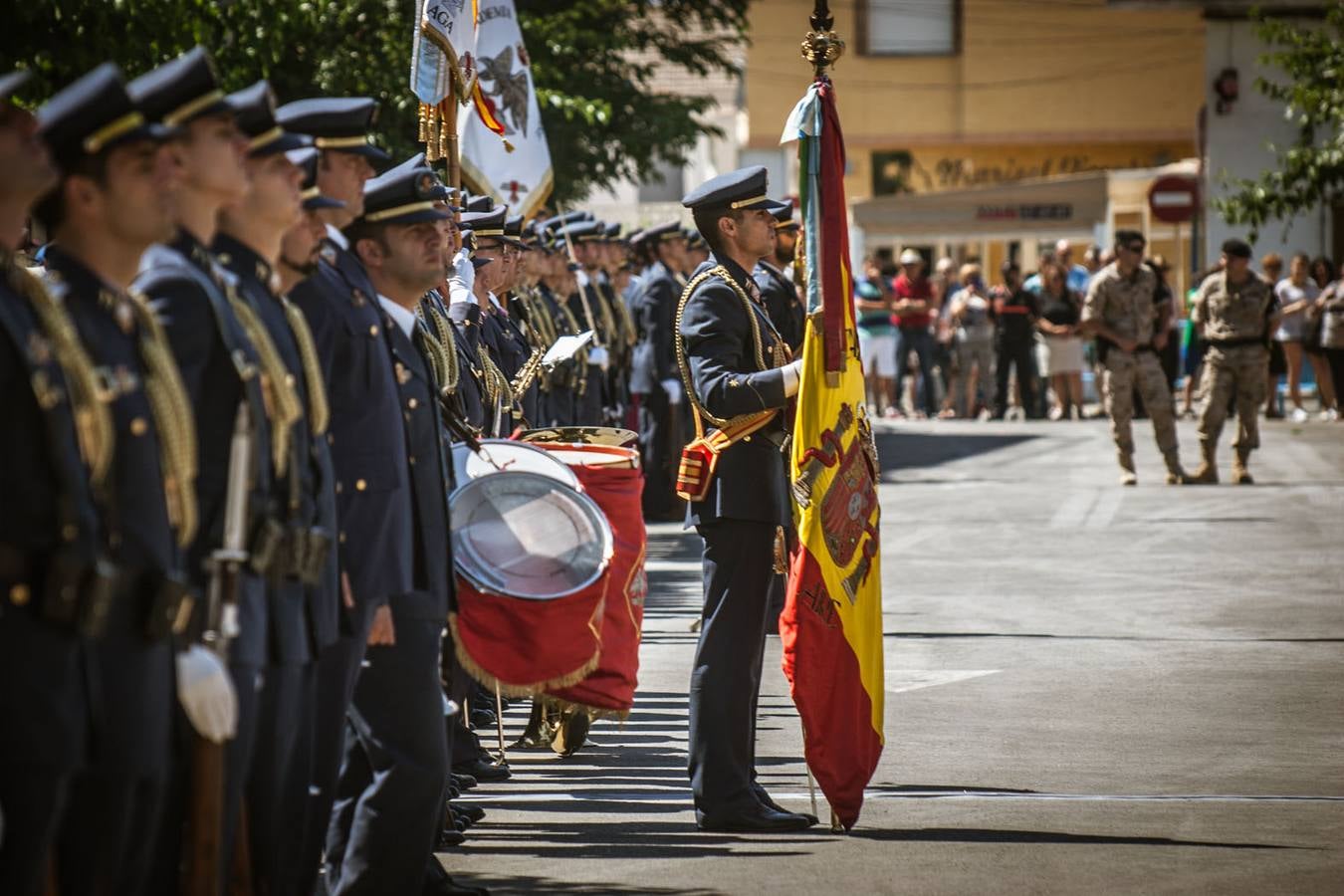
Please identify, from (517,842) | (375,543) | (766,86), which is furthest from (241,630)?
(766,86)

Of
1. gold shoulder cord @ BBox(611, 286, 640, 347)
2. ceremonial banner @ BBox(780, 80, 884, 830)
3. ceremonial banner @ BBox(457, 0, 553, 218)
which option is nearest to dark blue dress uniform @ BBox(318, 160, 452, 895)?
ceremonial banner @ BBox(780, 80, 884, 830)

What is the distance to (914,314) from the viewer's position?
29625 mm

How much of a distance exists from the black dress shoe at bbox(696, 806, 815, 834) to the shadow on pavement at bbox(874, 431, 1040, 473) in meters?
15.0

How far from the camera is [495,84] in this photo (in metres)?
12.6

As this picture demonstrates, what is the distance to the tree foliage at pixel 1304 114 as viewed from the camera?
25953mm

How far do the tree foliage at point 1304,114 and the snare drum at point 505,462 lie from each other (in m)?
19.4

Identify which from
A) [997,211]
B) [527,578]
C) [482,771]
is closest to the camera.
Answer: [527,578]

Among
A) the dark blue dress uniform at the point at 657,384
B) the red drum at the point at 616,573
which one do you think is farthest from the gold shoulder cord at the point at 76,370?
the dark blue dress uniform at the point at 657,384

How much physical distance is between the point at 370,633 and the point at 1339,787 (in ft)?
12.1

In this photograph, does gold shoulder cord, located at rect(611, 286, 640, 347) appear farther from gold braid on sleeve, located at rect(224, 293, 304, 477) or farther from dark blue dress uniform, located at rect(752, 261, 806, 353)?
gold braid on sleeve, located at rect(224, 293, 304, 477)

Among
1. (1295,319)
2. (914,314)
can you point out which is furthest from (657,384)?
(1295,319)

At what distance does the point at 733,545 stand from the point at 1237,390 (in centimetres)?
1361

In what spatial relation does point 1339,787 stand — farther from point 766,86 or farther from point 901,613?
point 766,86

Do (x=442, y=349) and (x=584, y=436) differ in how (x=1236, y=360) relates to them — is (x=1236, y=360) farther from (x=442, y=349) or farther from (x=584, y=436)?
(x=442, y=349)
